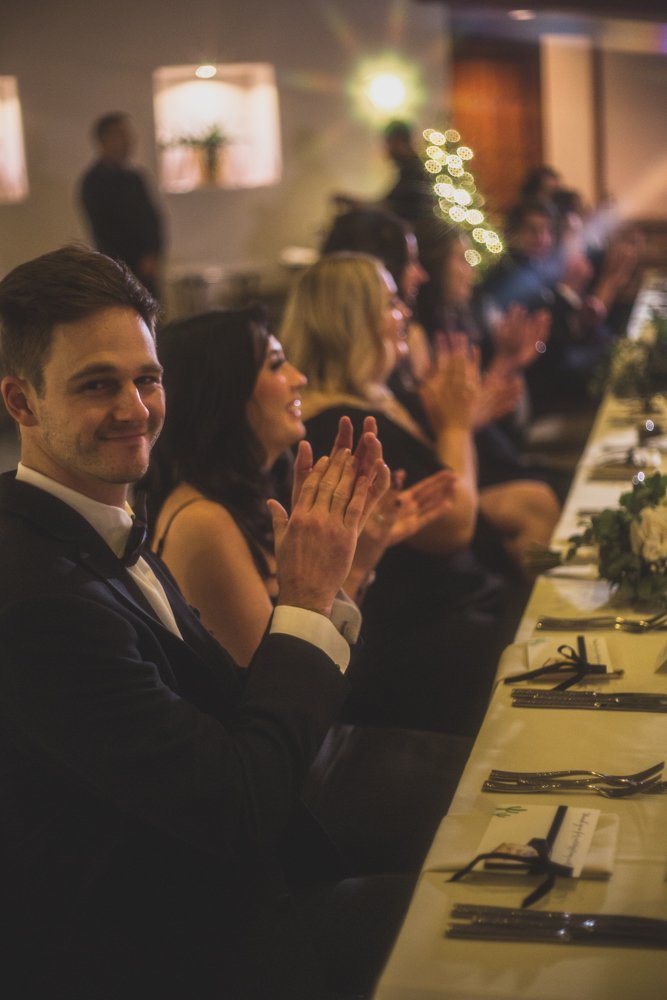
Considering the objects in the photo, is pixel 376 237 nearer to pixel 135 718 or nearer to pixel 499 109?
pixel 135 718

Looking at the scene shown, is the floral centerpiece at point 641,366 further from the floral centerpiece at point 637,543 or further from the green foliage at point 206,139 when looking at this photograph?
the green foliage at point 206,139

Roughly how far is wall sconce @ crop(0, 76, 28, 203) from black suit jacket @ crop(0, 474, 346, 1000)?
873 centimetres

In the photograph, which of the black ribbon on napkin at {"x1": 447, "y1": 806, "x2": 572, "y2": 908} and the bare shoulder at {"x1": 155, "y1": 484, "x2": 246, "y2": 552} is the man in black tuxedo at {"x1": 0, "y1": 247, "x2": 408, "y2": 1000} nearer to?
the black ribbon on napkin at {"x1": 447, "y1": 806, "x2": 572, "y2": 908}

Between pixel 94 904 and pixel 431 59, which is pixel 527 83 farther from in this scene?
pixel 94 904

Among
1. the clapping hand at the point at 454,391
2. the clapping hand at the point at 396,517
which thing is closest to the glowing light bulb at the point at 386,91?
the clapping hand at the point at 454,391

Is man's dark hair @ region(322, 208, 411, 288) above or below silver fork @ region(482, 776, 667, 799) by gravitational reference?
above

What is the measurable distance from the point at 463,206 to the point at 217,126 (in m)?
4.17

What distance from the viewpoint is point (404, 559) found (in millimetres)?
→ 2951

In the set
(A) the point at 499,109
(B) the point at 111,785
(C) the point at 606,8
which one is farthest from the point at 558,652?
(A) the point at 499,109

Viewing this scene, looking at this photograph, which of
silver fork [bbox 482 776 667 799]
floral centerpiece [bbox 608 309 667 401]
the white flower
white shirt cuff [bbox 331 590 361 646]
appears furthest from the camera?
floral centerpiece [bbox 608 309 667 401]

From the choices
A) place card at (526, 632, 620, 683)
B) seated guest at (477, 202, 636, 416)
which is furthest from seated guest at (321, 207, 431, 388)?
seated guest at (477, 202, 636, 416)

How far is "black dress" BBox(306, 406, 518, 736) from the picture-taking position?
263 cm

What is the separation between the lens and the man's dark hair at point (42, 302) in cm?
143

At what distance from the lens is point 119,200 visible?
8.28 meters
